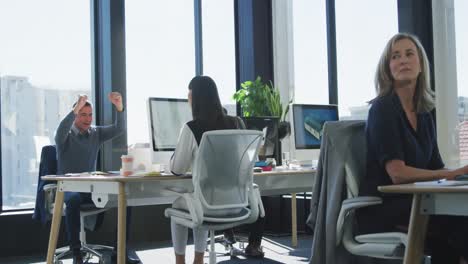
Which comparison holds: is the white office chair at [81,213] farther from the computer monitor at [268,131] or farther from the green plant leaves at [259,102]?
the green plant leaves at [259,102]

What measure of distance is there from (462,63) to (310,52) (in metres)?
1.96

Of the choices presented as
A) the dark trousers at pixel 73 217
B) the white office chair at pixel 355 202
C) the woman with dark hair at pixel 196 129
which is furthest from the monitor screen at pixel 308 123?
the white office chair at pixel 355 202

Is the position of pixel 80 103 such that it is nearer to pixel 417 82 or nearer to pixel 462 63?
pixel 417 82

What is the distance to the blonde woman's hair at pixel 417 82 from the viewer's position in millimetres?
2162

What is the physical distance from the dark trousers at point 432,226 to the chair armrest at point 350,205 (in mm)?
31

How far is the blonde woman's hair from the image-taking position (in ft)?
7.09

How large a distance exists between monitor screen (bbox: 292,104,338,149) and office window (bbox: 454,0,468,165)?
985mm

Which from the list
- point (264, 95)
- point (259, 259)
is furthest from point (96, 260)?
point (264, 95)

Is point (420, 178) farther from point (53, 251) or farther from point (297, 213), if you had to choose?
point (297, 213)

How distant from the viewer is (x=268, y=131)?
445 centimetres

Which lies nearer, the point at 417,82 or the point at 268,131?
the point at 417,82

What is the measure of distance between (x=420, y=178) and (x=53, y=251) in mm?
2486

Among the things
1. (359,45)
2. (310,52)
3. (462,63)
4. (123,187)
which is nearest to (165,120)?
(123,187)

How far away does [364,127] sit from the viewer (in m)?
2.23
